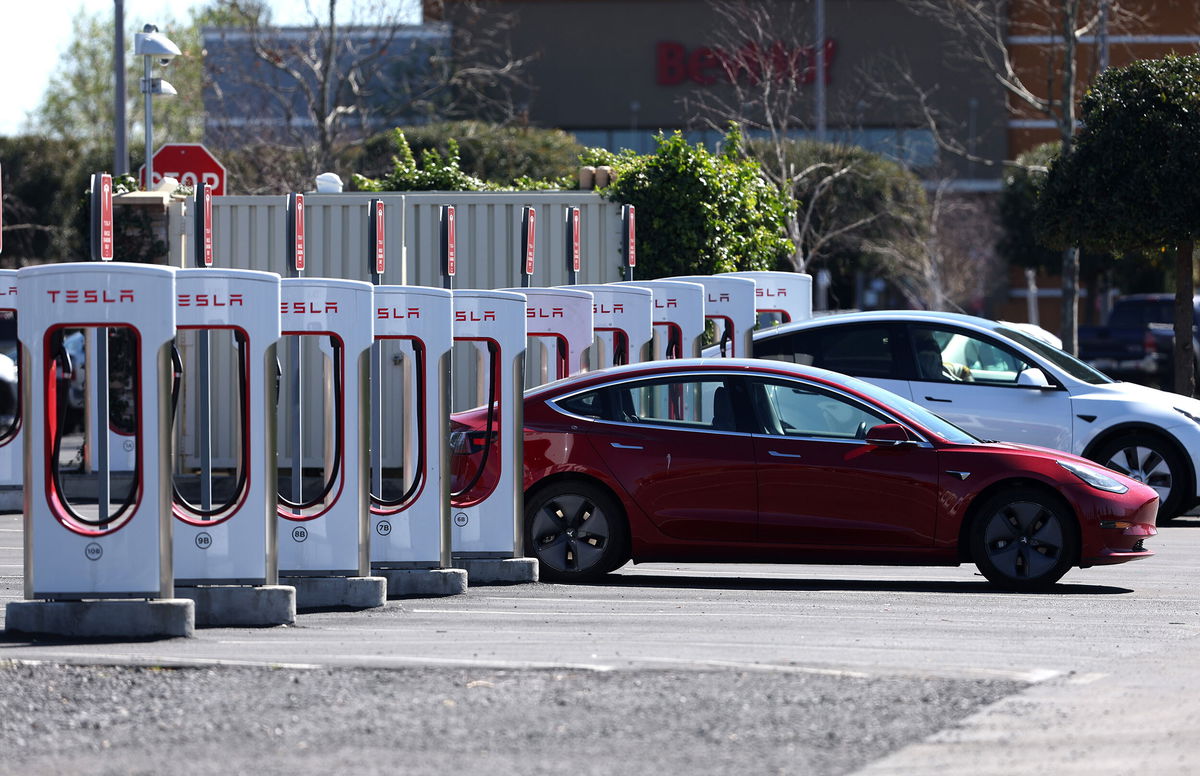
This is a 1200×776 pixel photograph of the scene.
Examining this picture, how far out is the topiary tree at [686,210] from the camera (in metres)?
20.4

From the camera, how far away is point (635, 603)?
1088cm

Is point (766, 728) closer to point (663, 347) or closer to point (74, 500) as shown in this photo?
point (663, 347)

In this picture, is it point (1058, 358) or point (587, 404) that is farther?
point (1058, 358)

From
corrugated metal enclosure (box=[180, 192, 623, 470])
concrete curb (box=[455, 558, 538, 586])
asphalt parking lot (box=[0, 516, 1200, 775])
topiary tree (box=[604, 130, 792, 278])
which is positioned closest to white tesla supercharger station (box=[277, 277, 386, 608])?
asphalt parking lot (box=[0, 516, 1200, 775])

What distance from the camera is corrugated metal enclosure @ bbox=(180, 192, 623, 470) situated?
19234 mm

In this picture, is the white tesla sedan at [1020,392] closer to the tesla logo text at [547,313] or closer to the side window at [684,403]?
the tesla logo text at [547,313]

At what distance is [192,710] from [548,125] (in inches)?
2128

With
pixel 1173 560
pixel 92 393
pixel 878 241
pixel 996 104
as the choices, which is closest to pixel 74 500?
pixel 92 393

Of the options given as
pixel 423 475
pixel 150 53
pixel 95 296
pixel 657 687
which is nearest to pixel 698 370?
pixel 423 475

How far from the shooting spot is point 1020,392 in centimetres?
1602

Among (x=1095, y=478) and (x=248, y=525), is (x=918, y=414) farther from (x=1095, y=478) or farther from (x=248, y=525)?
(x=248, y=525)

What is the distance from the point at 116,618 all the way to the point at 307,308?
1990mm

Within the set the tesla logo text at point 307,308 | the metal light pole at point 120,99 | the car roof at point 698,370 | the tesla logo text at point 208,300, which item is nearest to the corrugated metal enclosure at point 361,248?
the metal light pole at point 120,99

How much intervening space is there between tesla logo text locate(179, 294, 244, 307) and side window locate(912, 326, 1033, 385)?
7.99 m
